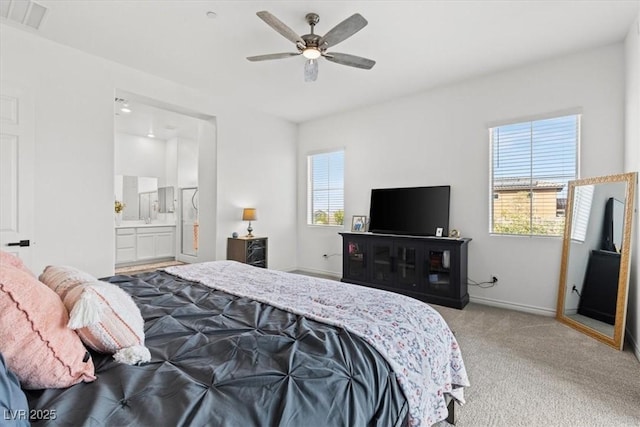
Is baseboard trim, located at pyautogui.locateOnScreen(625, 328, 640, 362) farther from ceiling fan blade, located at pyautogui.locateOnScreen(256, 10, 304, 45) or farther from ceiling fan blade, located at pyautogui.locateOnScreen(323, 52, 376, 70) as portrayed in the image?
ceiling fan blade, located at pyautogui.locateOnScreen(256, 10, 304, 45)

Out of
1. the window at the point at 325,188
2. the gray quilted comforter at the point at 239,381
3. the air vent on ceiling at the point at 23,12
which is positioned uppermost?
the air vent on ceiling at the point at 23,12

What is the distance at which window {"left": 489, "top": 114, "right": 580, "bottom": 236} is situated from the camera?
356 cm

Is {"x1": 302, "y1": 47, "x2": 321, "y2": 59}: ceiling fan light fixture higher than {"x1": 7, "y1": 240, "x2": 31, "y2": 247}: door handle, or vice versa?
{"x1": 302, "y1": 47, "x2": 321, "y2": 59}: ceiling fan light fixture

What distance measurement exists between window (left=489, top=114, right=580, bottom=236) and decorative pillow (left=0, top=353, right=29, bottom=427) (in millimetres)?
4392

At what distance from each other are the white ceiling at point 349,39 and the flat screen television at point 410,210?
150 centimetres

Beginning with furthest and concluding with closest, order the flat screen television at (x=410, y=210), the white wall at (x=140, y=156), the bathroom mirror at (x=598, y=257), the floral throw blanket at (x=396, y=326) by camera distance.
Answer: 1. the white wall at (x=140, y=156)
2. the flat screen television at (x=410, y=210)
3. the bathroom mirror at (x=598, y=257)
4. the floral throw blanket at (x=396, y=326)

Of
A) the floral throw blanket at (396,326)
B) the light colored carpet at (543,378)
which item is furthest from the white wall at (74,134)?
the light colored carpet at (543,378)

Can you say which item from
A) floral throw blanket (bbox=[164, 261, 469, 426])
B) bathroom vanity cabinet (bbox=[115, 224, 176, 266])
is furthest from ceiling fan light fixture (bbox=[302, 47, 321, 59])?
bathroom vanity cabinet (bbox=[115, 224, 176, 266])

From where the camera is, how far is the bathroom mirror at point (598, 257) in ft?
9.32

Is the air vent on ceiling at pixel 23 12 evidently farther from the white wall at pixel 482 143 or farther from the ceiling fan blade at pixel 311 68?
the white wall at pixel 482 143

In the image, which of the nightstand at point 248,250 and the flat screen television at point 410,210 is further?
the nightstand at point 248,250

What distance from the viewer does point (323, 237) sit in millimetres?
5785

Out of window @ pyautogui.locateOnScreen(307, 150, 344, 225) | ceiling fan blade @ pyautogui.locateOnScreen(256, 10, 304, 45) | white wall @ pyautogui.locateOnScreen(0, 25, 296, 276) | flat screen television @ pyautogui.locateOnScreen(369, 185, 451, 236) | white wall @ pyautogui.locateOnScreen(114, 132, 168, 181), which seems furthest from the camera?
white wall @ pyautogui.locateOnScreen(114, 132, 168, 181)

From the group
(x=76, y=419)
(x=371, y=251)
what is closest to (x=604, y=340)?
(x=371, y=251)
